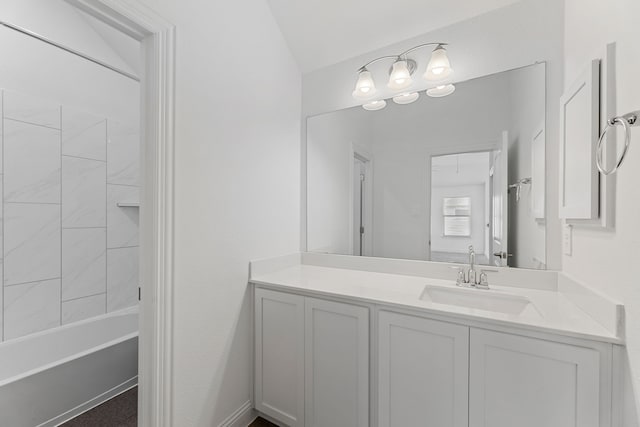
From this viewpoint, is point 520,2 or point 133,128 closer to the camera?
point 520,2

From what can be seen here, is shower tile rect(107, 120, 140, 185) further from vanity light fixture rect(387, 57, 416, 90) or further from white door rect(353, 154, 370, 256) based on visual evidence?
vanity light fixture rect(387, 57, 416, 90)

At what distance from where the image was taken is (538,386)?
3.19 feet

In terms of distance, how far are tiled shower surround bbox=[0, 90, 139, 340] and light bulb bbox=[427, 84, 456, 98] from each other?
8.16 ft

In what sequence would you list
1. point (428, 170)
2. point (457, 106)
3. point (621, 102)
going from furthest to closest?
point (428, 170) < point (457, 106) < point (621, 102)

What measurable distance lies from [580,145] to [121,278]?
10.3 ft

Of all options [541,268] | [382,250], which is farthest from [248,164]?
[541,268]

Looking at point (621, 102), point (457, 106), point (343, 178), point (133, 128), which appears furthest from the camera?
point (133, 128)

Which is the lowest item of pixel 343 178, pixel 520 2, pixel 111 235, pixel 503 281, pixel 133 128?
pixel 503 281

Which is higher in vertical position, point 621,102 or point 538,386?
point 621,102

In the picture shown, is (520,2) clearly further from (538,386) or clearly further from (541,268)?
(538,386)

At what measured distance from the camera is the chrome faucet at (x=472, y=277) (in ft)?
4.84

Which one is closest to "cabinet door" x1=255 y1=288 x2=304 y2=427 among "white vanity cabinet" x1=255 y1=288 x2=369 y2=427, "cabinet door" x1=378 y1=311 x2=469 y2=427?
"white vanity cabinet" x1=255 y1=288 x2=369 y2=427

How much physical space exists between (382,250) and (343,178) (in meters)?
0.59

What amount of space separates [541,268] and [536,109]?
0.82 m
